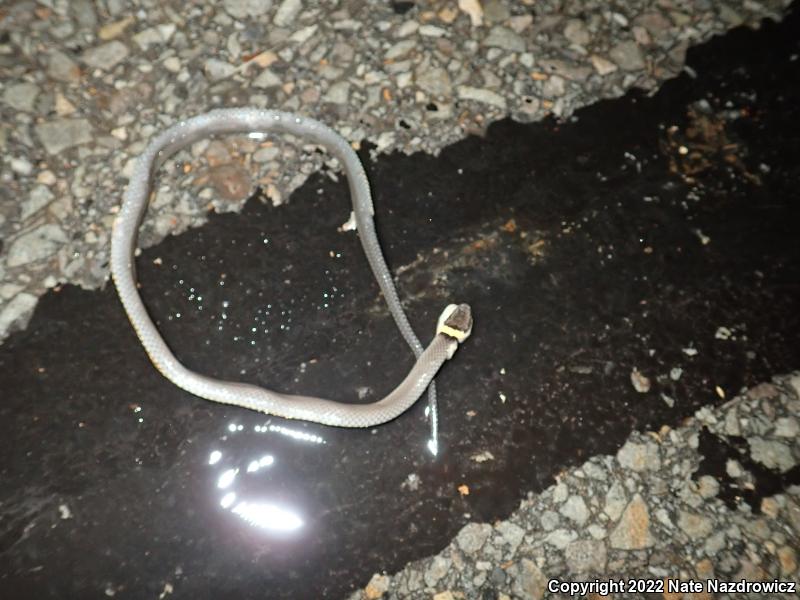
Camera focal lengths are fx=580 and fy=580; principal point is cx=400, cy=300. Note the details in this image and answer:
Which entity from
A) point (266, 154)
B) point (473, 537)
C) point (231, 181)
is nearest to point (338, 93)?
point (266, 154)

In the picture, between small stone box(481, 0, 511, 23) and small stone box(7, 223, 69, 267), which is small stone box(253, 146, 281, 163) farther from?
small stone box(481, 0, 511, 23)

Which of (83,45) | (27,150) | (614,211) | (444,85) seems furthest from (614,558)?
(83,45)

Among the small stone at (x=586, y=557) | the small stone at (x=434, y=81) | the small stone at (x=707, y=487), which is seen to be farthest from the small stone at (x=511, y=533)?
the small stone at (x=434, y=81)

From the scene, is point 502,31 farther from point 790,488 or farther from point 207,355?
point 790,488

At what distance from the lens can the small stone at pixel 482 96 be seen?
3689mm

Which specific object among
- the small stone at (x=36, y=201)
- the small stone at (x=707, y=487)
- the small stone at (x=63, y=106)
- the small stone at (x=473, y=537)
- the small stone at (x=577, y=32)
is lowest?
the small stone at (x=707, y=487)

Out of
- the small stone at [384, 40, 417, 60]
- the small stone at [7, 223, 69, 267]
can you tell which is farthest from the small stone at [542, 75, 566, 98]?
the small stone at [7, 223, 69, 267]

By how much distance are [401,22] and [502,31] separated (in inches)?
26.4

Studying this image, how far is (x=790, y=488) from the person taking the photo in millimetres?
2902

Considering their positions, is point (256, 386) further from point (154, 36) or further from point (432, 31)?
point (432, 31)

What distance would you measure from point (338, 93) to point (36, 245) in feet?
6.46

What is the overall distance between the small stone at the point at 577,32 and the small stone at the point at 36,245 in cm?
338

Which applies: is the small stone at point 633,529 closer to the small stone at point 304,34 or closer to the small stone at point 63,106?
the small stone at point 304,34

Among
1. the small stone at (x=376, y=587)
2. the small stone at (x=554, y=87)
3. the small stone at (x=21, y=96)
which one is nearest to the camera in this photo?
the small stone at (x=376, y=587)
